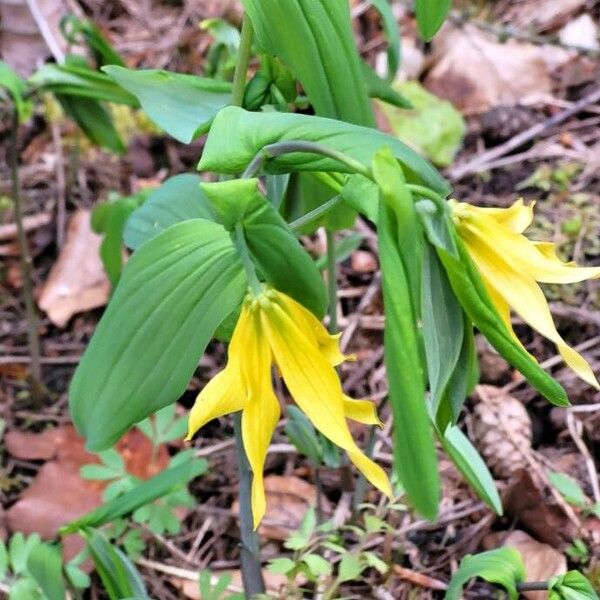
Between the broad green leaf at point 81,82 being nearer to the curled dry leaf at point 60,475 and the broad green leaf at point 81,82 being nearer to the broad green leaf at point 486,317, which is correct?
the curled dry leaf at point 60,475

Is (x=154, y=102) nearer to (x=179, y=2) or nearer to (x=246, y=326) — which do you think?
(x=246, y=326)

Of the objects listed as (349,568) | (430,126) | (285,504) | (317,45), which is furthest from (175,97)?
(430,126)

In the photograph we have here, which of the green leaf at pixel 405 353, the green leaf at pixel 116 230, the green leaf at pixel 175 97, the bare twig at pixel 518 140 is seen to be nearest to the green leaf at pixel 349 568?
the green leaf at pixel 405 353

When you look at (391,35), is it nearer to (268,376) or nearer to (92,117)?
(92,117)

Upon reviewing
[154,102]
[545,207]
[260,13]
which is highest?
[260,13]

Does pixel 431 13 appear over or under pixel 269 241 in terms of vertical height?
over

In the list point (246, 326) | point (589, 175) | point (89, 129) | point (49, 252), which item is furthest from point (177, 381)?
point (589, 175)

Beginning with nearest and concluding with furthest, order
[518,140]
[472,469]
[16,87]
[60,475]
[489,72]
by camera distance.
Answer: [472,469] → [16,87] → [60,475] → [518,140] → [489,72]

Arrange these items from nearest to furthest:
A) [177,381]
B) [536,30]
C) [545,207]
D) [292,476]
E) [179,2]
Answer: [177,381], [292,476], [545,207], [536,30], [179,2]
